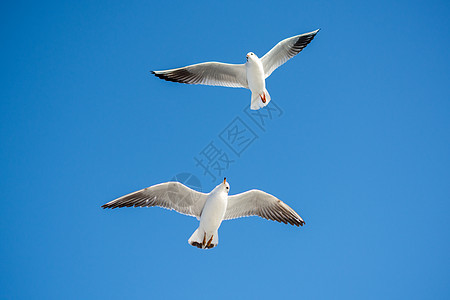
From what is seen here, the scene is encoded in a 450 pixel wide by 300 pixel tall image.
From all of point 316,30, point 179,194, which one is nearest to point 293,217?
point 179,194

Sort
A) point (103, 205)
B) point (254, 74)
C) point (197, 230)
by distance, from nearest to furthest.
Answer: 1. point (103, 205)
2. point (197, 230)
3. point (254, 74)

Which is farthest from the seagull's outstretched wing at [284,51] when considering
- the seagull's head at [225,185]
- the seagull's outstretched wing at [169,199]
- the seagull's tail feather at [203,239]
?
the seagull's tail feather at [203,239]

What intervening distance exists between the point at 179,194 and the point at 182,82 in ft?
10.2

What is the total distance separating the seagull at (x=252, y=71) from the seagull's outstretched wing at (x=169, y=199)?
2.86m

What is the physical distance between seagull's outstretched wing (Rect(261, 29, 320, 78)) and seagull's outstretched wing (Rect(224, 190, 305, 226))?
322 cm

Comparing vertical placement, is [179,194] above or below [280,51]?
below

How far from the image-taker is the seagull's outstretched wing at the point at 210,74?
9688mm

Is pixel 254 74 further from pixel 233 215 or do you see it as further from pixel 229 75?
pixel 233 215

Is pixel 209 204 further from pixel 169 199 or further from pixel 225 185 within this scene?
pixel 169 199

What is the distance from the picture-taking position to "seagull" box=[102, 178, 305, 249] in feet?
25.9

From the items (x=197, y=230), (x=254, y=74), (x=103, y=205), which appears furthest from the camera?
(x=254, y=74)

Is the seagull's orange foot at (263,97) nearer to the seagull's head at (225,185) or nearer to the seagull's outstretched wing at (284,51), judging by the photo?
the seagull's outstretched wing at (284,51)

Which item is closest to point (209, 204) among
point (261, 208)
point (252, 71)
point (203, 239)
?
point (203, 239)

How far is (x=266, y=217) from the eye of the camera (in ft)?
27.9
